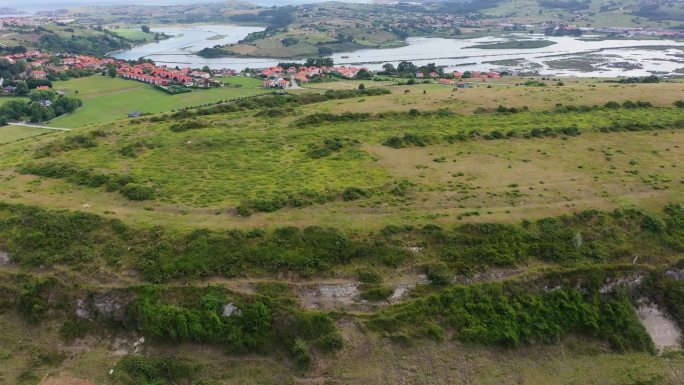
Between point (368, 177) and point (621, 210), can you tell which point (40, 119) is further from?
point (621, 210)

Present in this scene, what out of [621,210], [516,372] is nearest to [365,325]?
[516,372]

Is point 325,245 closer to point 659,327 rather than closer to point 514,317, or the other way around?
point 514,317

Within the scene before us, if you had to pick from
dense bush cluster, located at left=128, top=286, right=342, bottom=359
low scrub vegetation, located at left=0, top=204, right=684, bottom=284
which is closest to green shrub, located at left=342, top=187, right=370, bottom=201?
low scrub vegetation, located at left=0, top=204, right=684, bottom=284

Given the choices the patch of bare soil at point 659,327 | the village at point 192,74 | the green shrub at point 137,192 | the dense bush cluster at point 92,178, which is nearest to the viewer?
the patch of bare soil at point 659,327

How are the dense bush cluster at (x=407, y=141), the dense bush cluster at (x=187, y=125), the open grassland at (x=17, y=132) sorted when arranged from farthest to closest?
the open grassland at (x=17, y=132) → the dense bush cluster at (x=187, y=125) → the dense bush cluster at (x=407, y=141)

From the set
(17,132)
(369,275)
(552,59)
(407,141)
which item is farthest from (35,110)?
(552,59)

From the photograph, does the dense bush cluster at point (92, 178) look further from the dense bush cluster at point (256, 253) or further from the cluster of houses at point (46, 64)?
the cluster of houses at point (46, 64)

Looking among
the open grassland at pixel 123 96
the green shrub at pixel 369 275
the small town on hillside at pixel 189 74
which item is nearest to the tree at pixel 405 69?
the small town on hillside at pixel 189 74

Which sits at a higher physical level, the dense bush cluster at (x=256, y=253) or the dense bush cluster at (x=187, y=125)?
the dense bush cluster at (x=187, y=125)
